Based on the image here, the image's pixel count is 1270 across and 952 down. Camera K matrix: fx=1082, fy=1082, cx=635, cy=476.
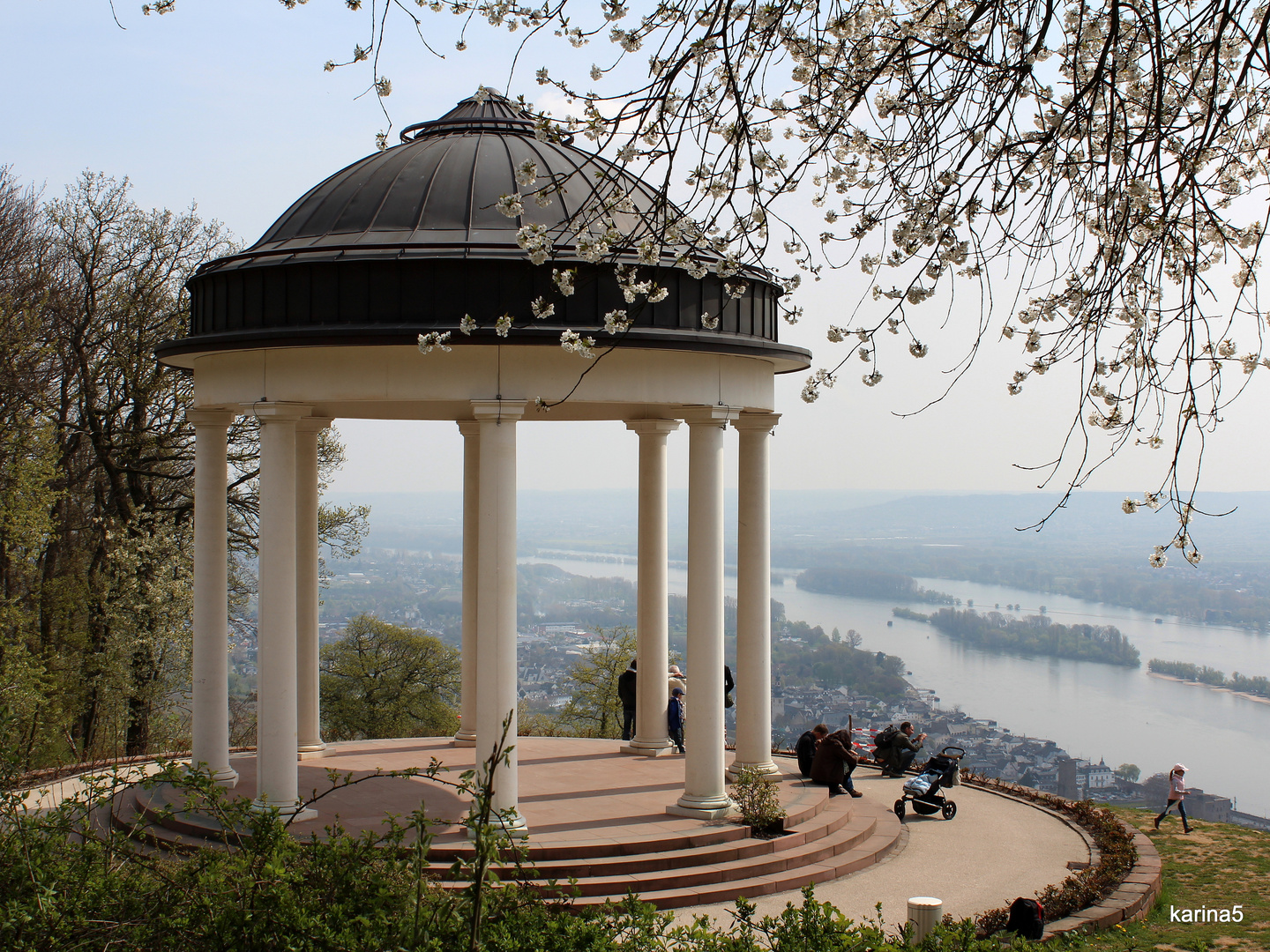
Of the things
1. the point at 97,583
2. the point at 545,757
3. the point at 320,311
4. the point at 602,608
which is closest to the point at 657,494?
the point at 545,757

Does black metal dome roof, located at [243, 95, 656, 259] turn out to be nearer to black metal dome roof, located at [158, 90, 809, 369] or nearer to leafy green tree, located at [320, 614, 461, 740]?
black metal dome roof, located at [158, 90, 809, 369]

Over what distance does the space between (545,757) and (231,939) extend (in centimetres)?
1601

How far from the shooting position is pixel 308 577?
2334 centimetres

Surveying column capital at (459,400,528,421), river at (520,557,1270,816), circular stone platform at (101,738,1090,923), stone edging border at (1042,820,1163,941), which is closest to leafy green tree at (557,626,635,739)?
circular stone platform at (101,738,1090,923)

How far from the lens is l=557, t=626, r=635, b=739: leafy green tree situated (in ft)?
125

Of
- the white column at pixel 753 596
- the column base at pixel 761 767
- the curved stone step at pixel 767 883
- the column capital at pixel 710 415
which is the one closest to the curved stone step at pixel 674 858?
the curved stone step at pixel 767 883

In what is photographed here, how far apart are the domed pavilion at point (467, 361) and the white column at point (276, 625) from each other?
1.2 inches

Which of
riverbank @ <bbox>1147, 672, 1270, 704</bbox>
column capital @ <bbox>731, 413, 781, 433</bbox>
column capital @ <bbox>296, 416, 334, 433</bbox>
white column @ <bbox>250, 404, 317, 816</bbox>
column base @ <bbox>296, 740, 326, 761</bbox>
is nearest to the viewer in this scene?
white column @ <bbox>250, 404, 317, 816</bbox>

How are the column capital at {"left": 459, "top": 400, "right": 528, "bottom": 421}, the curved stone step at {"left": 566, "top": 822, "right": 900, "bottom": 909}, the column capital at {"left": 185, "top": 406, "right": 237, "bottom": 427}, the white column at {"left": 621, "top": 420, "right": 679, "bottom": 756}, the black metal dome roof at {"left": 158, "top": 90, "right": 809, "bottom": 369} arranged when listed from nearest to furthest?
the curved stone step at {"left": 566, "top": 822, "right": 900, "bottom": 909} < the black metal dome roof at {"left": 158, "top": 90, "right": 809, "bottom": 369} < the column capital at {"left": 459, "top": 400, "right": 528, "bottom": 421} < the column capital at {"left": 185, "top": 406, "right": 237, "bottom": 427} < the white column at {"left": 621, "top": 420, "right": 679, "bottom": 756}

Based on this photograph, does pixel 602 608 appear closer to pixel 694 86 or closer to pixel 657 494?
pixel 657 494

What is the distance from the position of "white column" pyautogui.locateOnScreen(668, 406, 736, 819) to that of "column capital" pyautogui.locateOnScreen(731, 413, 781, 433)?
6.06ft

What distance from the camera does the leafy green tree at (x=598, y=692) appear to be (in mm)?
38031

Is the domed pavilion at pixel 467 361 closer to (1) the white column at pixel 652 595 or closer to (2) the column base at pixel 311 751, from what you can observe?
(2) the column base at pixel 311 751

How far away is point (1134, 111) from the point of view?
9.12 metres
